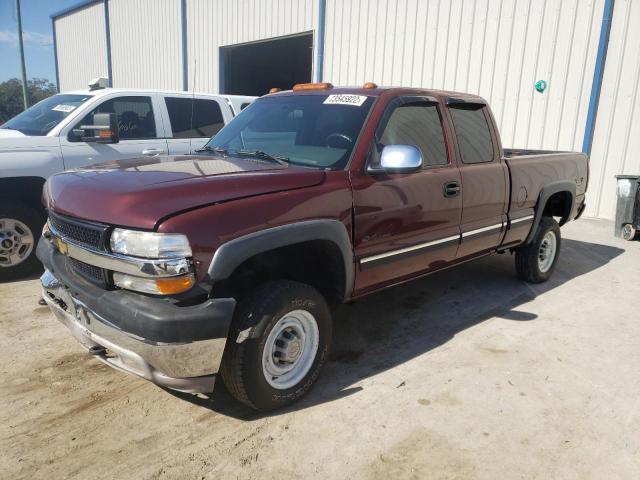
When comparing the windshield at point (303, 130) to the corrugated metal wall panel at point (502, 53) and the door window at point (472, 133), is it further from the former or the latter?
the corrugated metal wall panel at point (502, 53)

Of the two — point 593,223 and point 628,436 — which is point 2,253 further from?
point 593,223

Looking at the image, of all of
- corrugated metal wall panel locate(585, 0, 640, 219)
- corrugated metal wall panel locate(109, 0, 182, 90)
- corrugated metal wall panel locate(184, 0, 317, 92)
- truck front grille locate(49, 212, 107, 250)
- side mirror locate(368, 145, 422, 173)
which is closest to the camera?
truck front grille locate(49, 212, 107, 250)

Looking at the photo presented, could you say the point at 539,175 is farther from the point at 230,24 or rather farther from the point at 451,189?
the point at 230,24

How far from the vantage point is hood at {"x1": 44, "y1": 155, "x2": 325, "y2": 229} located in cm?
240

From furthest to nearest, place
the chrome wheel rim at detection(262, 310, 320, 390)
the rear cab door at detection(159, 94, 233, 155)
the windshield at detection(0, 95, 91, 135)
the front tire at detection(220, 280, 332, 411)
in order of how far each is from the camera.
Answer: the rear cab door at detection(159, 94, 233, 155) → the windshield at detection(0, 95, 91, 135) → the chrome wheel rim at detection(262, 310, 320, 390) → the front tire at detection(220, 280, 332, 411)

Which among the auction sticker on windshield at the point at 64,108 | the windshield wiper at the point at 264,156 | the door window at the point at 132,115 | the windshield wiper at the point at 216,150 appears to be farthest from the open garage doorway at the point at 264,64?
the windshield wiper at the point at 264,156

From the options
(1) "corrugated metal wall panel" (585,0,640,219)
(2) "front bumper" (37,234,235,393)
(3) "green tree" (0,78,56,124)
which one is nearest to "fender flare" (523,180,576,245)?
(2) "front bumper" (37,234,235,393)

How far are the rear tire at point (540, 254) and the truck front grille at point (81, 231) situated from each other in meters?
4.30

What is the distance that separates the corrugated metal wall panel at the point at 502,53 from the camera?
350 inches

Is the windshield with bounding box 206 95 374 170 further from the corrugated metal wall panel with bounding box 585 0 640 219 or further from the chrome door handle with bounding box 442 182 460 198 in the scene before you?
the corrugated metal wall panel with bounding box 585 0 640 219

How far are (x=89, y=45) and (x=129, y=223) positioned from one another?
24.7 metres

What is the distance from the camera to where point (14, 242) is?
5.09 m

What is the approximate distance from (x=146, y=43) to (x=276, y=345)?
19.2 m

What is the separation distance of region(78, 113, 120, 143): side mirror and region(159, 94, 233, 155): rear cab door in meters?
0.94
